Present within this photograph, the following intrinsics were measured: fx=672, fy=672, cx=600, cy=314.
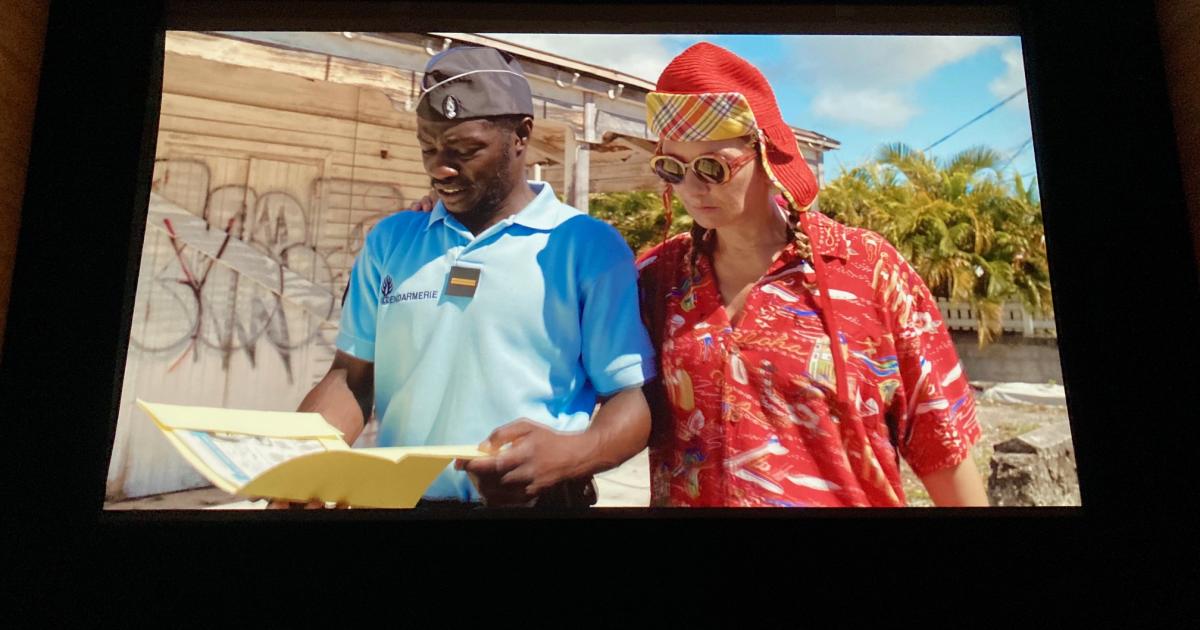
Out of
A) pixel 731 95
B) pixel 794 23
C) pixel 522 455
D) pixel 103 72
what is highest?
pixel 794 23

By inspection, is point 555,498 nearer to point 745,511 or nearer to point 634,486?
point 634,486

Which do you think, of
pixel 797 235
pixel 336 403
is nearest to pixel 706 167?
pixel 797 235

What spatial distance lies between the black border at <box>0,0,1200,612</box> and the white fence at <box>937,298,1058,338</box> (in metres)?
0.09

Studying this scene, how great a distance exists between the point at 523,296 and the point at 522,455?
542 millimetres

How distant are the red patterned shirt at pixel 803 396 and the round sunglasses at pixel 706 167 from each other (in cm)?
33

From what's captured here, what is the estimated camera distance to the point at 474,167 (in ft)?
7.80

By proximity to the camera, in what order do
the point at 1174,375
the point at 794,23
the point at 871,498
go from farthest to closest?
the point at 794,23, the point at 1174,375, the point at 871,498

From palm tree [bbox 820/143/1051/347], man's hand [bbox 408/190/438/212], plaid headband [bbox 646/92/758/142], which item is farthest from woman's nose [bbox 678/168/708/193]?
man's hand [bbox 408/190/438/212]

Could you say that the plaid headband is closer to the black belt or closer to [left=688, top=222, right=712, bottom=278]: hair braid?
[left=688, top=222, right=712, bottom=278]: hair braid

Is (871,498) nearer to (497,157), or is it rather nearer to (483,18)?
(497,157)

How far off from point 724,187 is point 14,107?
8.64ft

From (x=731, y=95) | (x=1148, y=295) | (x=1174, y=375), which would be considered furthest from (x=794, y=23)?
(x=1174, y=375)

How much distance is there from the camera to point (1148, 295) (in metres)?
2.49

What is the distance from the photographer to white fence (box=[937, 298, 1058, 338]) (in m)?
2.37
